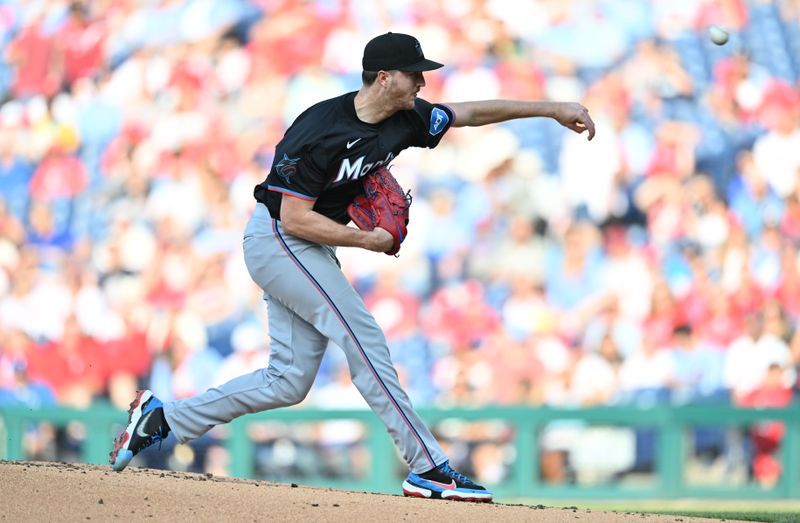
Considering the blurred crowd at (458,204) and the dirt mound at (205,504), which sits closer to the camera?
the dirt mound at (205,504)

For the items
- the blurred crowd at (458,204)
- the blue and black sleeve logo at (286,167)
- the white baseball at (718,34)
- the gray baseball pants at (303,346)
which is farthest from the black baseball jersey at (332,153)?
the white baseball at (718,34)

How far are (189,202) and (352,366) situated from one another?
5219 millimetres

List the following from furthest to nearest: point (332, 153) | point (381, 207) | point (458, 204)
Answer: point (458, 204) → point (381, 207) → point (332, 153)

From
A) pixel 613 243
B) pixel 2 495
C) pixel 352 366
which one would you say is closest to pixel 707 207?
pixel 613 243

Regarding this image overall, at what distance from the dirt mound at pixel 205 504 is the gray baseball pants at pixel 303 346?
0.25 metres

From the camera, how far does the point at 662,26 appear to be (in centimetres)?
968

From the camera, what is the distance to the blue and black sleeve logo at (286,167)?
417 centimetres

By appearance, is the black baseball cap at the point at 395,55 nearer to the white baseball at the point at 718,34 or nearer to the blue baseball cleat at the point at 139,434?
the blue baseball cleat at the point at 139,434

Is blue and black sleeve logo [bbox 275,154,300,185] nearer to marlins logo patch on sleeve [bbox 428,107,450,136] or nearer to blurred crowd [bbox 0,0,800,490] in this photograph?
marlins logo patch on sleeve [bbox 428,107,450,136]

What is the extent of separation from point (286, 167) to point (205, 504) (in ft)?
3.81

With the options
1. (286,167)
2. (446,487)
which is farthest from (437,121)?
(446,487)

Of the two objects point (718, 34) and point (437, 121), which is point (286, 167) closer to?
point (437, 121)

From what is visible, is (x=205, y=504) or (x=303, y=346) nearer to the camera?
(x=205, y=504)

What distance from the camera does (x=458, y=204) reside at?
359 inches
